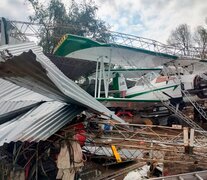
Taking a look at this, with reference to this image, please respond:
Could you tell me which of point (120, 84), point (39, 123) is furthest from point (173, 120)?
point (39, 123)

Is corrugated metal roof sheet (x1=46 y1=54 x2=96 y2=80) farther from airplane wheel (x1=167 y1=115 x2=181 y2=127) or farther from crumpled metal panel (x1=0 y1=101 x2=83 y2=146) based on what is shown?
crumpled metal panel (x1=0 y1=101 x2=83 y2=146)

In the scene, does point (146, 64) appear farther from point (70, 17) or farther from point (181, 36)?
point (181, 36)

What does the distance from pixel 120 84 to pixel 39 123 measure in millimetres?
10593

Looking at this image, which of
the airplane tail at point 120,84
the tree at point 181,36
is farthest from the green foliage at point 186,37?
the airplane tail at point 120,84

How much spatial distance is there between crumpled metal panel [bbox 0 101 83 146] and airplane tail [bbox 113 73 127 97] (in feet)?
28.6

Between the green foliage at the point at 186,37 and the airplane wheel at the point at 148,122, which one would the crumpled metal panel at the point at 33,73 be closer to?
the airplane wheel at the point at 148,122

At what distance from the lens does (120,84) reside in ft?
47.7

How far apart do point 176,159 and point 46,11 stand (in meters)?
22.2

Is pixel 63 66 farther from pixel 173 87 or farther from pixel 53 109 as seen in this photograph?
pixel 53 109

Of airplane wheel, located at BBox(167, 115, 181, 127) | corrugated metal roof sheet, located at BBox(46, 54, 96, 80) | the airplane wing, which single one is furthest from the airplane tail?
corrugated metal roof sheet, located at BBox(46, 54, 96, 80)

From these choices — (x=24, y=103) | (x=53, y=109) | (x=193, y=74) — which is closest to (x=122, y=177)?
(x=53, y=109)

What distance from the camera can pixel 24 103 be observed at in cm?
530

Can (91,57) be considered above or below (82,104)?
above

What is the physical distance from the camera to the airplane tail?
1364 centimetres
